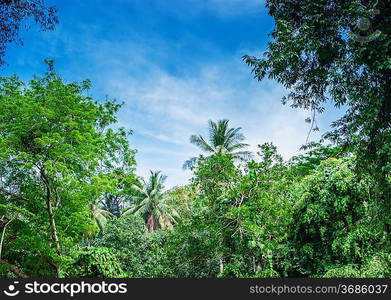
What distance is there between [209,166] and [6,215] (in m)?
5.95

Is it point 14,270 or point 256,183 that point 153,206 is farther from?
point 256,183

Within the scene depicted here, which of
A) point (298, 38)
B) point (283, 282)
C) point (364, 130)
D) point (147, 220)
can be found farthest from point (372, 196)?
point (147, 220)

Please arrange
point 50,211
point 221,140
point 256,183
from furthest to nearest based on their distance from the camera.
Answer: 1. point 221,140
2. point 50,211
3. point 256,183

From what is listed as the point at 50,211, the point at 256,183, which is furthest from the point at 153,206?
the point at 256,183

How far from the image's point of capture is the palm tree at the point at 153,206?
74.7 feet

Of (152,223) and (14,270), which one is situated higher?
(152,223)

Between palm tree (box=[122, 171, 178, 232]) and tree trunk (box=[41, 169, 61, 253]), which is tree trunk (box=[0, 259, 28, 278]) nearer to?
tree trunk (box=[41, 169, 61, 253])

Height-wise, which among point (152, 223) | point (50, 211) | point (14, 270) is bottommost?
point (14, 270)

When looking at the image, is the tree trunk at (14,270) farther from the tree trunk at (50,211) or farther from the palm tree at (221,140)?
the palm tree at (221,140)

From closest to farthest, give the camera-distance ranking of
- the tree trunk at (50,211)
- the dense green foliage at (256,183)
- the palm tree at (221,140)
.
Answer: the dense green foliage at (256,183), the tree trunk at (50,211), the palm tree at (221,140)

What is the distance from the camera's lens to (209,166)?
746cm

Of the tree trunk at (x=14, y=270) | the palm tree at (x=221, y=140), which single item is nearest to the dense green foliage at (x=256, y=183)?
the tree trunk at (x=14, y=270)

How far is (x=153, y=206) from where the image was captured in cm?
2323

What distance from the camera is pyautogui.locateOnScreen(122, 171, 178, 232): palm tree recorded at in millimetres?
22766
